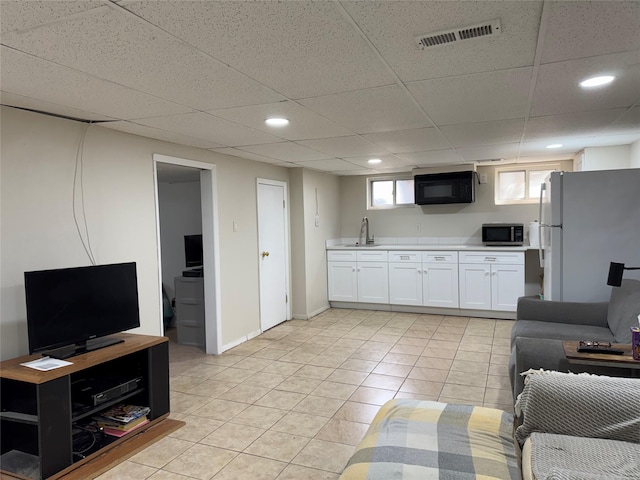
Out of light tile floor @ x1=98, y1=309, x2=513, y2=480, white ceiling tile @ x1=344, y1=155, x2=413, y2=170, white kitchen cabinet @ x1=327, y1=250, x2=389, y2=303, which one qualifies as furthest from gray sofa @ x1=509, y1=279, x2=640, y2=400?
white kitchen cabinet @ x1=327, y1=250, x2=389, y2=303

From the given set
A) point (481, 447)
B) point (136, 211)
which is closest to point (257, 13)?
point (481, 447)

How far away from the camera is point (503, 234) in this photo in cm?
609

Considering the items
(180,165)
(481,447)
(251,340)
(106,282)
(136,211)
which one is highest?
(180,165)

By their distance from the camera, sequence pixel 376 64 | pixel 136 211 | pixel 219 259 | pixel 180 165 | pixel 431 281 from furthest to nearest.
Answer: pixel 431 281
pixel 219 259
pixel 180 165
pixel 136 211
pixel 376 64

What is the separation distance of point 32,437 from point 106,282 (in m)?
0.98

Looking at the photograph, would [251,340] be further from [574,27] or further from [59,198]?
[574,27]

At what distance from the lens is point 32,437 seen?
97.0 inches

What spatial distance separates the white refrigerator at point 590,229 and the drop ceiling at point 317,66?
0.51 meters

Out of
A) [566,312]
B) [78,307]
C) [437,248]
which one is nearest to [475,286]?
[437,248]

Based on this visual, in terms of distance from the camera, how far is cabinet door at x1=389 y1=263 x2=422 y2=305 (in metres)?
6.28

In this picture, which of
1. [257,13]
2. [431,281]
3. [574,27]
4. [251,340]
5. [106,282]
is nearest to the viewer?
[257,13]

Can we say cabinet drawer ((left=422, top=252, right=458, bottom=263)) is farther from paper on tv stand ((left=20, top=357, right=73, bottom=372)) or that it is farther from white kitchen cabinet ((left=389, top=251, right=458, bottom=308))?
paper on tv stand ((left=20, top=357, right=73, bottom=372))

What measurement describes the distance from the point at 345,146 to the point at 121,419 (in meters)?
3.10

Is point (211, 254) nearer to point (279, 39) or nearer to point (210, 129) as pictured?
point (210, 129)
